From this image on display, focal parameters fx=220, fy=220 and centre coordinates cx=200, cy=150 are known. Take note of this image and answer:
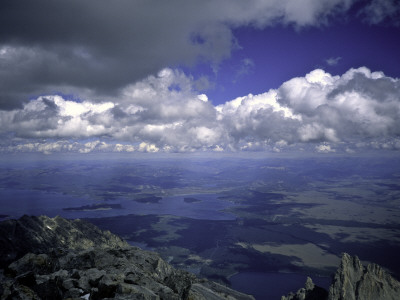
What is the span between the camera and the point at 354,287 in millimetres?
149750

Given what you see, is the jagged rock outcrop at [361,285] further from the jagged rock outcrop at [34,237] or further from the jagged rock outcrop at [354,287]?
the jagged rock outcrop at [34,237]

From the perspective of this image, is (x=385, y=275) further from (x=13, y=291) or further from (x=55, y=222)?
(x=55, y=222)

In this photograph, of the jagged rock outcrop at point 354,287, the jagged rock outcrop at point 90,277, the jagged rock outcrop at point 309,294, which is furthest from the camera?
the jagged rock outcrop at point 354,287

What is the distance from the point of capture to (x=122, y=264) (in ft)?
133

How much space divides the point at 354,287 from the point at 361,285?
4.94 meters

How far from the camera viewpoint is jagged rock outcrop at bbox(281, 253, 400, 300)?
136875mm

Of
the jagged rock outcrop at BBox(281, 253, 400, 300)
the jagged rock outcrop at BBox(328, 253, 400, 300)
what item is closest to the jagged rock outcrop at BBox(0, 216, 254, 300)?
the jagged rock outcrop at BBox(281, 253, 400, 300)

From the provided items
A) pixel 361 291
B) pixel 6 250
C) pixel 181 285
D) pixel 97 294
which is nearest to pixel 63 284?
pixel 97 294

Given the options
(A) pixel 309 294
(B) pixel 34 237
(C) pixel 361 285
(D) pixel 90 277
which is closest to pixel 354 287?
(C) pixel 361 285

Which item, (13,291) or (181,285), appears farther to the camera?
(181,285)

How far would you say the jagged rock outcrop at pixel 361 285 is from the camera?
13938cm

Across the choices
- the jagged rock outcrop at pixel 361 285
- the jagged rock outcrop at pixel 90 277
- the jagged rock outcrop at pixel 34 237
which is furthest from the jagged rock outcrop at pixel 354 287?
the jagged rock outcrop at pixel 34 237

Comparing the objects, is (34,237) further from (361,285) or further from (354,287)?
(361,285)

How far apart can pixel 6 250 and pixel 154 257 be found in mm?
117405
